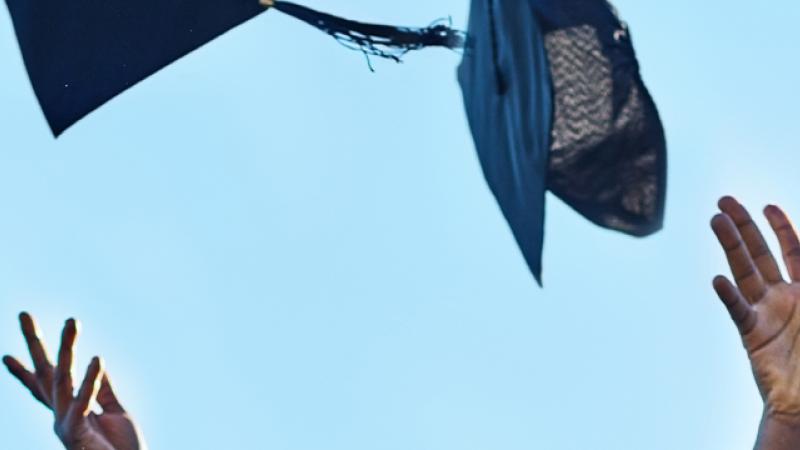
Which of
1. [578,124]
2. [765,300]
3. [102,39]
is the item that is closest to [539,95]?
[578,124]

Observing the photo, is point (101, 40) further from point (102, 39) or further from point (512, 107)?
point (512, 107)

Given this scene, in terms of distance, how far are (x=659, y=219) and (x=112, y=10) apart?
167 centimetres

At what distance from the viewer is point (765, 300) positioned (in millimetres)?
3121

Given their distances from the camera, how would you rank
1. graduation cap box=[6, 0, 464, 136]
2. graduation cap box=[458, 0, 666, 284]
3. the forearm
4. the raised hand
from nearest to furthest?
the forearm
graduation cap box=[458, 0, 666, 284]
the raised hand
graduation cap box=[6, 0, 464, 136]

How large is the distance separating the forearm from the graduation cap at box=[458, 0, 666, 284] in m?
0.44

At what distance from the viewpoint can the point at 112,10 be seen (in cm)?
435

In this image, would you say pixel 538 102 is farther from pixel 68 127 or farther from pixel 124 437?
pixel 68 127

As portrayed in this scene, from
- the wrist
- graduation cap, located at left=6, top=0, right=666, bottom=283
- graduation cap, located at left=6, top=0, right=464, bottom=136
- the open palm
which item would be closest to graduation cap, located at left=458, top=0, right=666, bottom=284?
graduation cap, located at left=6, top=0, right=666, bottom=283

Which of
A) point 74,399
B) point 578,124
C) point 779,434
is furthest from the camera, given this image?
point 74,399

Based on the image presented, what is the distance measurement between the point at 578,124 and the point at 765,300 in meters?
0.49

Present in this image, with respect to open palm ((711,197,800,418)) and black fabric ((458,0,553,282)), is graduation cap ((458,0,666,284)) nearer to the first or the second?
black fabric ((458,0,553,282))

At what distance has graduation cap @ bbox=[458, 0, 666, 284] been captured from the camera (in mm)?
3289

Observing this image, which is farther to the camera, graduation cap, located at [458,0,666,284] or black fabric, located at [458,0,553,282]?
black fabric, located at [458,0,553,282]

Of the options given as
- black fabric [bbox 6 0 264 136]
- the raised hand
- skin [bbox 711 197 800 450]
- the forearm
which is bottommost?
the forearm
